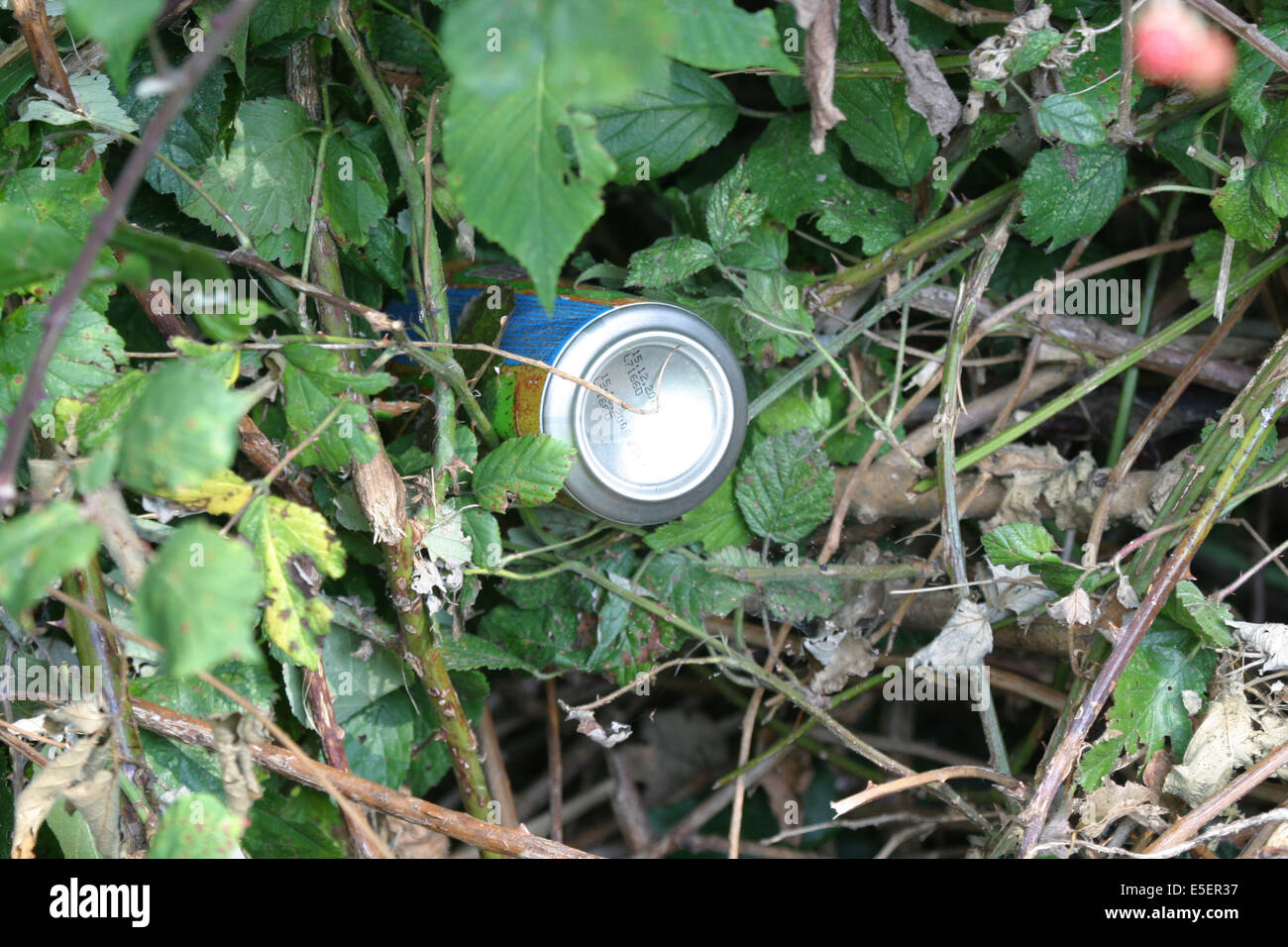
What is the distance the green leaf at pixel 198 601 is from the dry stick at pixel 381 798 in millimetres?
361

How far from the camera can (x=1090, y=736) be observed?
104 cm

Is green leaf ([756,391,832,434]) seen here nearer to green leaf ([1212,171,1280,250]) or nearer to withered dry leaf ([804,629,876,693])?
withered dry leaf ([804,629,876,693])

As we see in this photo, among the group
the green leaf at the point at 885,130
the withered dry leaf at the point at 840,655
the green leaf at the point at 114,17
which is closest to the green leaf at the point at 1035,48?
the green leaf at the point at 885,130

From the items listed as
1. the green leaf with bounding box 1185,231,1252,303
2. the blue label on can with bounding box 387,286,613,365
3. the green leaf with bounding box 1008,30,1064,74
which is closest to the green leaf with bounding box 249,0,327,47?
the blue label on can with bounding box 387,286,613,365

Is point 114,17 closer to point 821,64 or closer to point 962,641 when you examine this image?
point 821,64

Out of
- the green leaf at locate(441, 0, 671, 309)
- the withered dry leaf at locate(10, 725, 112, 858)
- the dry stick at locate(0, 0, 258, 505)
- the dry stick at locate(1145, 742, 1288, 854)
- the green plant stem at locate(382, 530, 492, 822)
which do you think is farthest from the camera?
the green plant stem at locate(382, 530, 492, 822)

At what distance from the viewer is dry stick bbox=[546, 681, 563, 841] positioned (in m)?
1.20

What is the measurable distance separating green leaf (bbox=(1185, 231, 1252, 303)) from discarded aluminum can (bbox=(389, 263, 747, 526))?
0.49 meters

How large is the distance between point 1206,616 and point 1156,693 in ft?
0.28

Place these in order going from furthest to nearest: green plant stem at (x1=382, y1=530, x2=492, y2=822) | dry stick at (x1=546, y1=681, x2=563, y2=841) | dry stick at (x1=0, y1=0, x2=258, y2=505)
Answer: dry stick at (x1=546, y1=681, x2=563, y2=841)
green plant stem at (x1=382, y1=530, x2=492, y2=822)
dry stick at (x1=0, y1=0, x2=258, y2=505)

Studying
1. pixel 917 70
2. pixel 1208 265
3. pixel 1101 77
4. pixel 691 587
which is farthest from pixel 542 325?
pixel 1208 265

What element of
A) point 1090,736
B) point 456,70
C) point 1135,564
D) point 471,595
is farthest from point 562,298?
point 1090,736

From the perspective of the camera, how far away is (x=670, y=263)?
3.12 feet

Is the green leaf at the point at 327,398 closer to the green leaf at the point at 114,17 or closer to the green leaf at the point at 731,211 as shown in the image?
the green leaf at the point at 114,17
